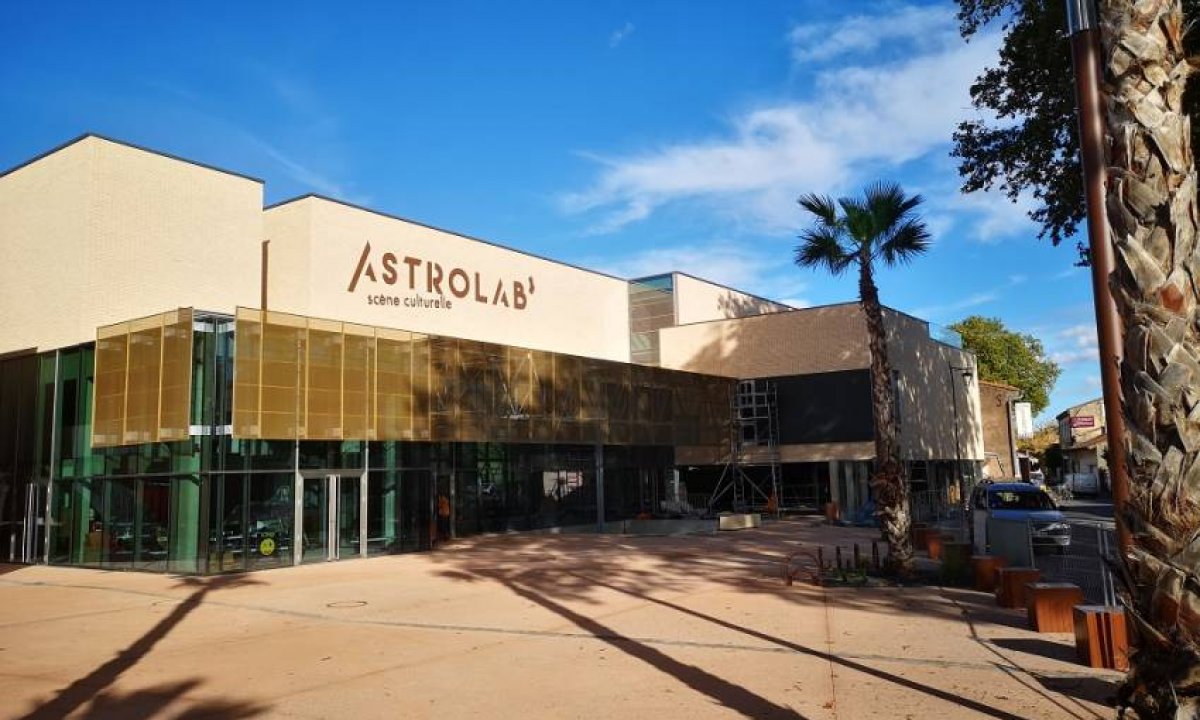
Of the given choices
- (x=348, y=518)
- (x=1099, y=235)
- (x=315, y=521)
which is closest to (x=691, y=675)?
(x=1099, y=235)

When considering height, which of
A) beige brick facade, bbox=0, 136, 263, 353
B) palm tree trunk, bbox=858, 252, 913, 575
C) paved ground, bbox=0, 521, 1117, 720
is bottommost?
paved ground, bbox=0, 521, 1117, 720

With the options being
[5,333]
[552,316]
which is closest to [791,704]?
[5,333]

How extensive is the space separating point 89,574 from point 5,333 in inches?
373

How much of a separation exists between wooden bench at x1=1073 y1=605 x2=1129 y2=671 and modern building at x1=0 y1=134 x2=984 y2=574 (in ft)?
58.9

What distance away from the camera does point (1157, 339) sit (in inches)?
200

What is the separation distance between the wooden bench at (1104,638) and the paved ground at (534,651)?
0.84 ft

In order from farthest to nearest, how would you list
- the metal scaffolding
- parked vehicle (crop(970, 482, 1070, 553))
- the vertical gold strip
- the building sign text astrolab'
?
1. the metal scaffolding
2. the building sign text astrolab'
3. the vertical gold strip
4. parked vehicle (crop(970, 482, 1070, 553))

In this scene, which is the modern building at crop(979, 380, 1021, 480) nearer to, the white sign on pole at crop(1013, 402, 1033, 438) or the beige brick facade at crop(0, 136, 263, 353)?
the white sign on pole at crop(1013, 402, 1033, 438)

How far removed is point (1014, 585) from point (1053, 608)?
198 centimetres

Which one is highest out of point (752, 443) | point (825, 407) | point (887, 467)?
point (825, 407)

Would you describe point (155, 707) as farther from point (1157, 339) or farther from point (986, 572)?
point (986, 572)

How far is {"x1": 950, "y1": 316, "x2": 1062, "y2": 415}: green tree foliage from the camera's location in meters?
76.8

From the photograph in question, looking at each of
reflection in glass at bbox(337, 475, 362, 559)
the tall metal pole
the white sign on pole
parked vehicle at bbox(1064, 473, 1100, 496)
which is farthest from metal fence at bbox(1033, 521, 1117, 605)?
the white sign on pole

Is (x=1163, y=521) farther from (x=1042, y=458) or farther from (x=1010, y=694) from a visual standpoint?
(x=1042, y=458)
